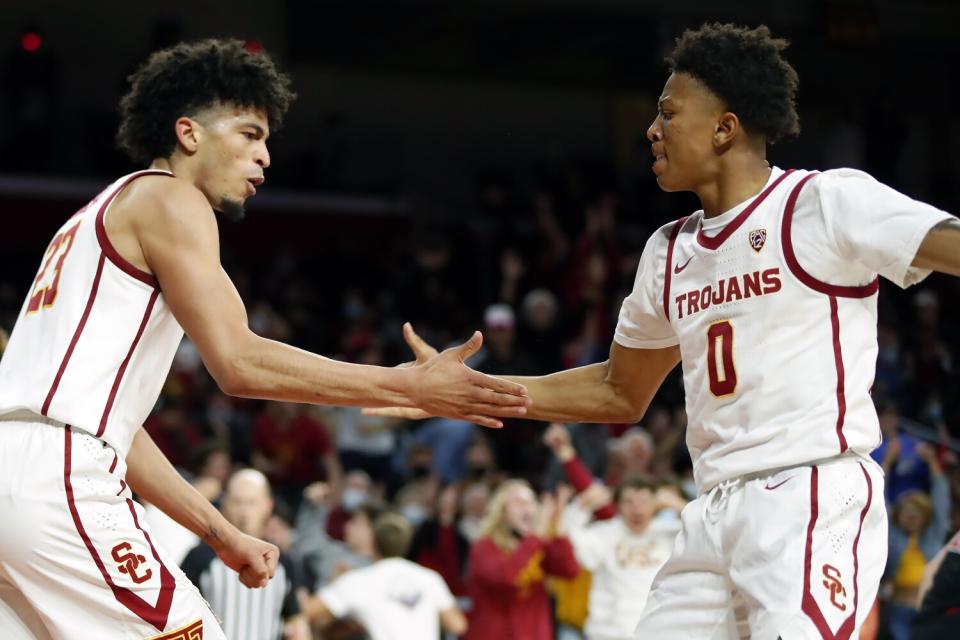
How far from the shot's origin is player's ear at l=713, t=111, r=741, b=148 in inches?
180

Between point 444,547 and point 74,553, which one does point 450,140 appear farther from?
point 74,553

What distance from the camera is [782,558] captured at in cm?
404

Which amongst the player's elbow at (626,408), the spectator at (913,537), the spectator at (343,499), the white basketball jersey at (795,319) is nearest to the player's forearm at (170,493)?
the player's elbow at (626,408)

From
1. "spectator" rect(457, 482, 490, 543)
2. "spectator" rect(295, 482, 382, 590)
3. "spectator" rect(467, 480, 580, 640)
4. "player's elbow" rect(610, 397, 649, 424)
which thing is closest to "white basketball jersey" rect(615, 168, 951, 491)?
"player's elbow" rect(610, 397, 649, 424)

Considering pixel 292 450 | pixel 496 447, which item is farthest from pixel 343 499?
pixel 496 447

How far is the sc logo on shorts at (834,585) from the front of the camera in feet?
13.1

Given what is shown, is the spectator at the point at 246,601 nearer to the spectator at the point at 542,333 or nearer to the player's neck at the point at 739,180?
the player's neck at the point at 739,180

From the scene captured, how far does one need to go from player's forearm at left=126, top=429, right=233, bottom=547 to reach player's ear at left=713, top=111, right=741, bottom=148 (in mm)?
2014

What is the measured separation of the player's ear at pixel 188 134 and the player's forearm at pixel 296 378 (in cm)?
71

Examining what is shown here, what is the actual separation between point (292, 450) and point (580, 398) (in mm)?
8109

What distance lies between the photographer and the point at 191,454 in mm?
12148

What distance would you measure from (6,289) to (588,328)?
6.66m

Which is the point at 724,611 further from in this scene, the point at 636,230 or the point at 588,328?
the point at 636,230

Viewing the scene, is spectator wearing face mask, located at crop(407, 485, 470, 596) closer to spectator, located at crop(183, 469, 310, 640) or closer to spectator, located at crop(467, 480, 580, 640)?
spectator, located at crop(467, 480, 580, 640)
